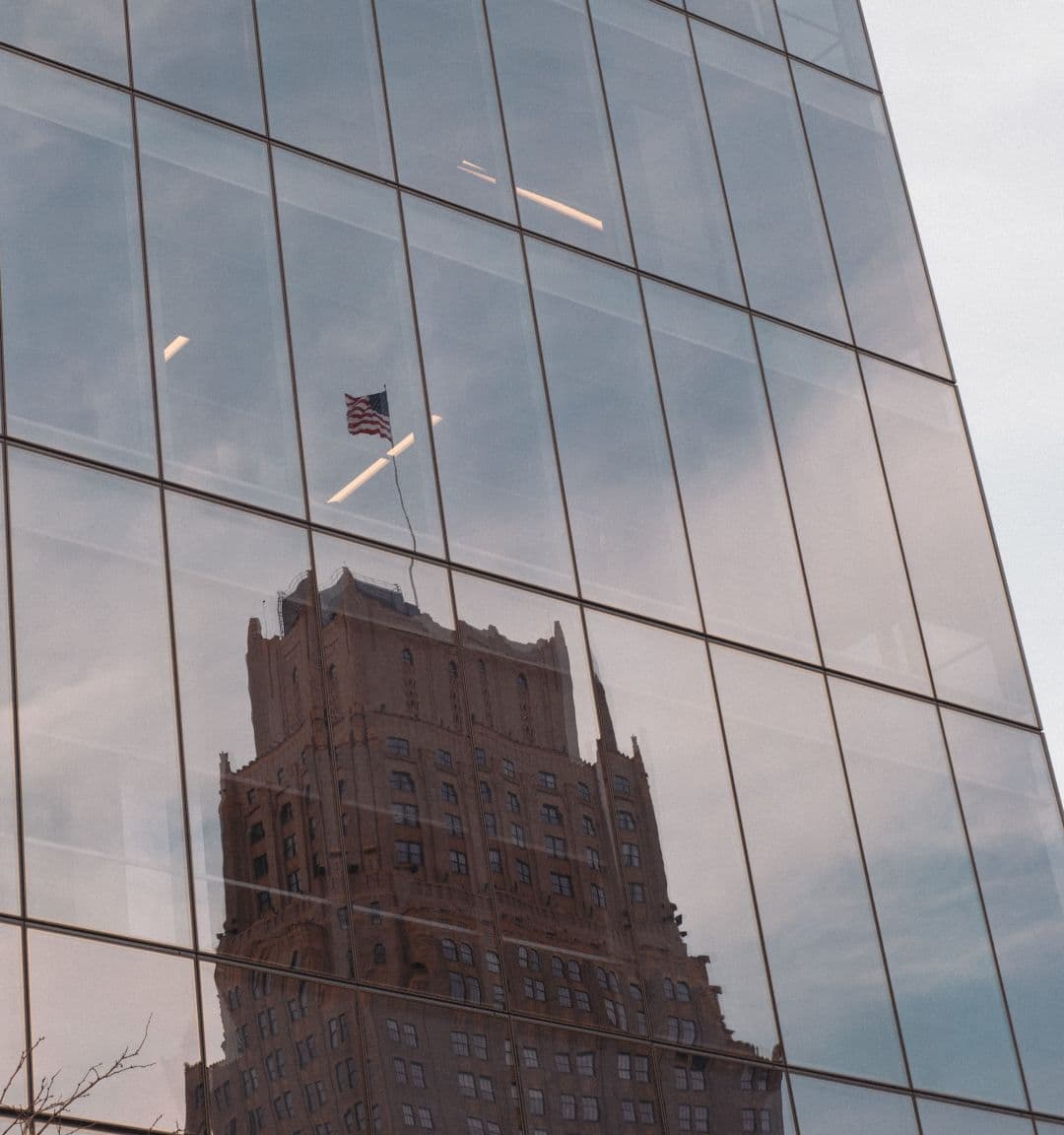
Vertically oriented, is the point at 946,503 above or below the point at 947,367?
below

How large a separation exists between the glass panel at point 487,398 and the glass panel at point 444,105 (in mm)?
494

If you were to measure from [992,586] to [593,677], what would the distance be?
7.62 m

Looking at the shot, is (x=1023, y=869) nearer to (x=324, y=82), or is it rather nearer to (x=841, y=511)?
(x=841, y=511)

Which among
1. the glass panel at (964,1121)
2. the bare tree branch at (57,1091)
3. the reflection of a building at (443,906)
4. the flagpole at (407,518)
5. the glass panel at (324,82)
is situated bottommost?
the bare tree branch at (57,1091)

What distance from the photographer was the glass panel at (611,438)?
23312 millimetres

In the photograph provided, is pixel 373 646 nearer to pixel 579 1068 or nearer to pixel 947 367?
pixel 579 1068

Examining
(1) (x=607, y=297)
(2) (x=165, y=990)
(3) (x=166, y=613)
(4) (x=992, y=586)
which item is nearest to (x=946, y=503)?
(4) (x=992, y=586)

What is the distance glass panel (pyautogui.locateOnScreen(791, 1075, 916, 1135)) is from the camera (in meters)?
21.6

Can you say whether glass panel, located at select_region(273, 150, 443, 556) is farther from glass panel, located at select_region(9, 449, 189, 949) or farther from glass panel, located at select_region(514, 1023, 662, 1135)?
glass panel, located at select_region(514, 1023, 662, 1135)

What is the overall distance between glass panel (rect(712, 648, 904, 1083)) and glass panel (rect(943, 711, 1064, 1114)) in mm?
2161

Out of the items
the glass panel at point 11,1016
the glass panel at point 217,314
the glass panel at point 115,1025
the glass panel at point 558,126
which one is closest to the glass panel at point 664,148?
the glass panel at point 558,126

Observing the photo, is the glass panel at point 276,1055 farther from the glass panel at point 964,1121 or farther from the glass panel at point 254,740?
the glass panel at point 964,1121

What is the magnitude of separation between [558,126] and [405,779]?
9825 mm

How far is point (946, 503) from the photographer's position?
90.3ft
